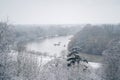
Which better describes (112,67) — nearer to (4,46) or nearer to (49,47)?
(4,46)

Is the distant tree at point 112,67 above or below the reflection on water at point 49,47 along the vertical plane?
above

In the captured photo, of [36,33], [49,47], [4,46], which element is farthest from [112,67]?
[36,33]

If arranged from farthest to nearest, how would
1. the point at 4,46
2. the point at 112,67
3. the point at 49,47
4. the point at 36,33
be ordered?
1. the point at 36,33
2. the point at 49,47
3. the point at 112,67
4. the point at 4,46

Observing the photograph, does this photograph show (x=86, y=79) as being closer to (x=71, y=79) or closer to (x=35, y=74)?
(x=71, y=79)

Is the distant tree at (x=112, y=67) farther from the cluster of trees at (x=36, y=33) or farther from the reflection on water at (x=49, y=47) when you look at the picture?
the cluster of trees at (x=36, y=33)

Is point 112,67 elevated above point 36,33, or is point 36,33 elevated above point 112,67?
point 36,33

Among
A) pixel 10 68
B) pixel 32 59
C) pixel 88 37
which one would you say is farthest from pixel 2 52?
Result: pixel 88 37

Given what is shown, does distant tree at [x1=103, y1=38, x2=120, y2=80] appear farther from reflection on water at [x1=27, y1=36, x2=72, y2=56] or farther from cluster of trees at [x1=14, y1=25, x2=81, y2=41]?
cluster of trees at [x1=14, y1=25, x2=81, y2=41]

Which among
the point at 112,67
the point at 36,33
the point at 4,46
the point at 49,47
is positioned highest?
the point at 4,46

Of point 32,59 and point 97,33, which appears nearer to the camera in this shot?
point 32,59

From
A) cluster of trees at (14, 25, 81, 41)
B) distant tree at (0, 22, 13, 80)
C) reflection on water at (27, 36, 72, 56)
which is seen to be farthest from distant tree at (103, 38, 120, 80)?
cluster of trees at (14, 25, 81, 41)

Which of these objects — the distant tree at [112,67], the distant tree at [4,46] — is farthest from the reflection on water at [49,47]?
the distant tree at [4,46]
